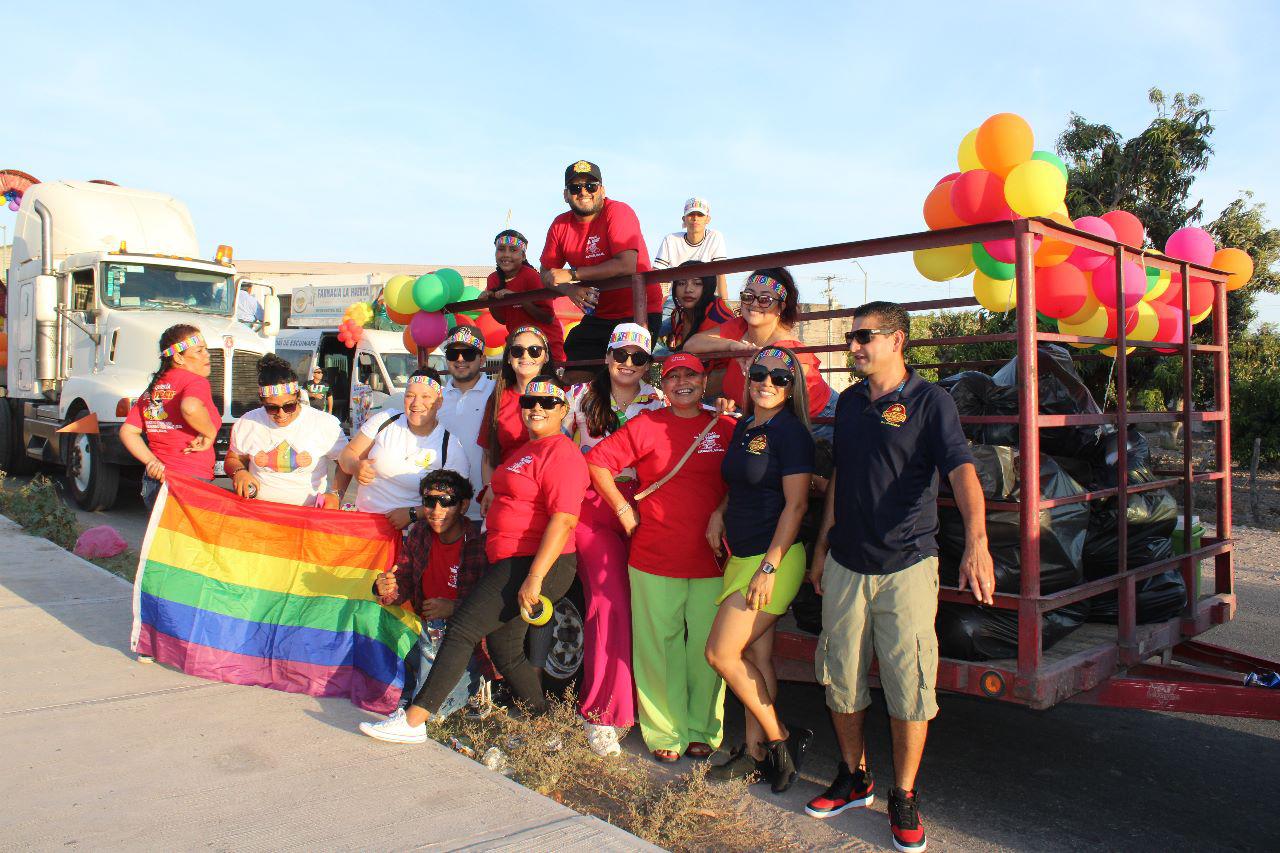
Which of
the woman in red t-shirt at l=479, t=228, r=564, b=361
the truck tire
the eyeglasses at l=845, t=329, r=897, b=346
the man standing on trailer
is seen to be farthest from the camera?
the truck tire

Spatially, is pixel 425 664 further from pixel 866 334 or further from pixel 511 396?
pixel 866 334

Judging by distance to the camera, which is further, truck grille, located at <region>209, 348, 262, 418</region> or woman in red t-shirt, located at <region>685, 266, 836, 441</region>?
truck grille, located at <region>209, 348, 262, 418</region>

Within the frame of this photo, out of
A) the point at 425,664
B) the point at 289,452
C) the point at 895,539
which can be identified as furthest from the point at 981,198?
the point at 289,452

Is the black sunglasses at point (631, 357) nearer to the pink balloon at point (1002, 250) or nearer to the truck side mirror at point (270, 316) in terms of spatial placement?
the pink balloon at point (1002, 250)

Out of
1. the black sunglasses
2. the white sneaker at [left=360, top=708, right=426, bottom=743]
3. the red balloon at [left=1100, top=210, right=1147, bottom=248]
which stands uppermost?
the red balloon at [left=1100, top=210, right=1147, bottom=248]

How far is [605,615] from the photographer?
4.60 m

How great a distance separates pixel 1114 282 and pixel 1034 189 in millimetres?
573

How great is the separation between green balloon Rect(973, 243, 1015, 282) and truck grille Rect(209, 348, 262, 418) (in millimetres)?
9757

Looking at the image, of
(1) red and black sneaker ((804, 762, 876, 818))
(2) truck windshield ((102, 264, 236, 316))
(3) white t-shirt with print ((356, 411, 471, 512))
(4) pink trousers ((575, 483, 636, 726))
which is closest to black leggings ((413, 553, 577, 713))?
(4) pink trousers ((575, 483, 636, 726))

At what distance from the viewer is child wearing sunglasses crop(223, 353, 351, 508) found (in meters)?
5.48

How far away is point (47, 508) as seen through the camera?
9.85 meters

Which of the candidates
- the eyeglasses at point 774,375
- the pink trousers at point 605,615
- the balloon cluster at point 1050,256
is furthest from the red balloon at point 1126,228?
the pink trousers at point 605,615

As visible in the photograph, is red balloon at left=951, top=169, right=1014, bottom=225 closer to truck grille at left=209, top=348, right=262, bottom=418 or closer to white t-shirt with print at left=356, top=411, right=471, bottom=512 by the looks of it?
white t-shirt with print at left=356, top=411, right=471, bottom=512

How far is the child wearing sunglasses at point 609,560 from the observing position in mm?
4531
